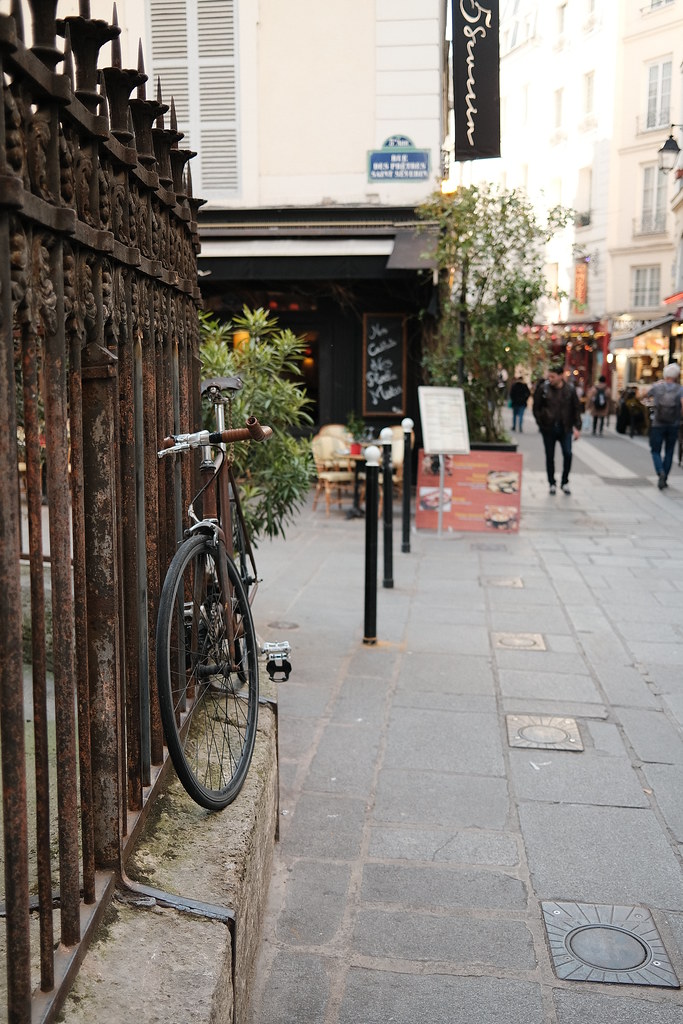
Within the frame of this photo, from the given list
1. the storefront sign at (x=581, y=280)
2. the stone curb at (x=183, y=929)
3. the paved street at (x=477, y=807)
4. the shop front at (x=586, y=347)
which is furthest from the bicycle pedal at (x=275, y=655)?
the storefront sign at (x=581, y=280)

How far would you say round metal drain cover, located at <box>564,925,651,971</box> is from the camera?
2854 millimetres

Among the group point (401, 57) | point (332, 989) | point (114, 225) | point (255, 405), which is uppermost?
point (401, 57)

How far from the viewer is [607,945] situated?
2.95 m

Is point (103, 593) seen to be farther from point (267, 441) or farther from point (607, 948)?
point (267, 441)

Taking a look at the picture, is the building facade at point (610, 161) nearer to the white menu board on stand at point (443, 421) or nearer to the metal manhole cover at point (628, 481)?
the metal manhole cover at point (628, 481)

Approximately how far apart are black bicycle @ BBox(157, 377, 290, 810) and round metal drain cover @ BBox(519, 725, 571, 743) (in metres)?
1.60

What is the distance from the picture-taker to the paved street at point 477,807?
9.12 feet

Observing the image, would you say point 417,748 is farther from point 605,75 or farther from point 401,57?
point 605,75

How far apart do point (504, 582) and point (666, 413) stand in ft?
22.2

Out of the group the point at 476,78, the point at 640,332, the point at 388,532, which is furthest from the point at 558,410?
the point at 640,332

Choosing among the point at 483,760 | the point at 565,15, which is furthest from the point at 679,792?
the point at 565,15

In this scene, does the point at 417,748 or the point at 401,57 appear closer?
the point at 417,748

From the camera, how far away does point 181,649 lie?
2.96 meters

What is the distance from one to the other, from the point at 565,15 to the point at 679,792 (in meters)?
42.6
